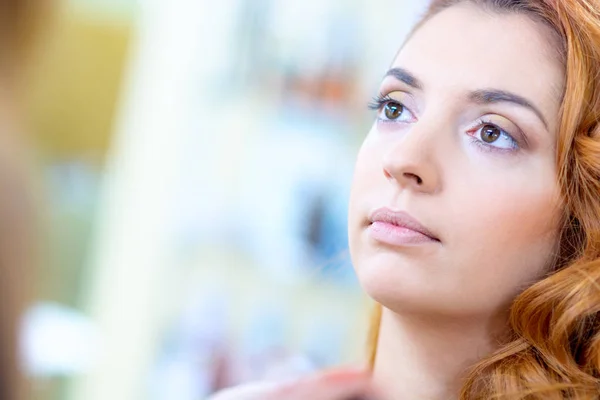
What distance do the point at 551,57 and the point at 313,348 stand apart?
1.47 meters

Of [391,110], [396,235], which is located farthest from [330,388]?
[391,110]

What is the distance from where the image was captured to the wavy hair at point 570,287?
0.97 metres

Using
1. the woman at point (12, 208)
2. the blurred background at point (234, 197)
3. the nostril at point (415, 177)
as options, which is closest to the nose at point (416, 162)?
the nostril at point (415, 177)

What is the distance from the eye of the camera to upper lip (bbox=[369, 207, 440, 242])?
0.98 meters

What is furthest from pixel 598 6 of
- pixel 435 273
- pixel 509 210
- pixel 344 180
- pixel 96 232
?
pixel 96 232

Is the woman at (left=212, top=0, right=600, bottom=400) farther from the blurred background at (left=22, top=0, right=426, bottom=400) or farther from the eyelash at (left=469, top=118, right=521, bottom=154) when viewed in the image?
the blurred background at (left=22, top=0, right=426, bottom=400)

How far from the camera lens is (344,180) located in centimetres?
227

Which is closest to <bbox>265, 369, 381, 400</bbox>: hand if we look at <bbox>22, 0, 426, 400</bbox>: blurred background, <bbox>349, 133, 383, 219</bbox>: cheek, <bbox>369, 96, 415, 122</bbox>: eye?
<bbox>349, 133, 383, 219</bbox>: cheek

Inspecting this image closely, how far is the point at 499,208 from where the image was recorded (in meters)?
0.98

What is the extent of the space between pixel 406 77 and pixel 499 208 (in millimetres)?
218

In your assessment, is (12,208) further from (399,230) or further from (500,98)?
(500,98)

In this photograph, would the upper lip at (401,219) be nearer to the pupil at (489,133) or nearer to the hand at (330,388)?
the pupil at (489,133)

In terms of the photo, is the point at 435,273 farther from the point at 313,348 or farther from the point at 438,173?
the point at 313,348

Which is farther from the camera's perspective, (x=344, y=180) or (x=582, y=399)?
(x=344, y=180)
